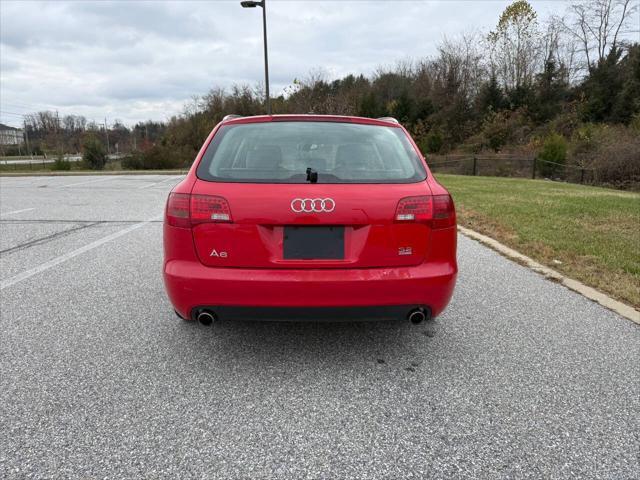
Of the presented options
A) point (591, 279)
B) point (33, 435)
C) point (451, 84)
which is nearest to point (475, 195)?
point (591, 279)

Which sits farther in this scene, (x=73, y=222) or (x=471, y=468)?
(x=73, y=222)

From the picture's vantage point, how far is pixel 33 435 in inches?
80.8

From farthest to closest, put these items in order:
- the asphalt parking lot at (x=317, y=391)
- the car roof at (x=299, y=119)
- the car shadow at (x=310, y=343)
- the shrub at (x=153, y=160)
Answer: the shrub at (x=153, y=160) → the car roof at (x=299, y=119) → the car shadow at (x=310, y=343) → the asphalt parking lot at (x=317, y=391)

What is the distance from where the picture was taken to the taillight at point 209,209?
244 cm

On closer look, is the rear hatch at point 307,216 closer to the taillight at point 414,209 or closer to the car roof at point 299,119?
the taillight at point 414,209

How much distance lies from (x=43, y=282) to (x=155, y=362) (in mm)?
2321

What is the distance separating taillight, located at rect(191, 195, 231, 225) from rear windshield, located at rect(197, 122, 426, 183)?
0.49 feet

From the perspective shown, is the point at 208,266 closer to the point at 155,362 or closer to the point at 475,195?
the point at 155,362

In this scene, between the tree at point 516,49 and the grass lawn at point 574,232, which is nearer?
the grass lawn at point 574,232

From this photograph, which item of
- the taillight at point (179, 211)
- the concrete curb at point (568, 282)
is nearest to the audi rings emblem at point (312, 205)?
the taillight at point (179, 211)

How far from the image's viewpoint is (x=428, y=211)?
2543mm

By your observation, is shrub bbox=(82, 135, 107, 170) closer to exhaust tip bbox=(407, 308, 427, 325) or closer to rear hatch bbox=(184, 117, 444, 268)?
rear hatch bbox=(184, 117, 444, 268)

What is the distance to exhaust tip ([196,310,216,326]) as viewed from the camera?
8.33 ft

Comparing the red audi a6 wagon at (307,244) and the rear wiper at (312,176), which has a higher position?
the rear wiper at (312,176)
